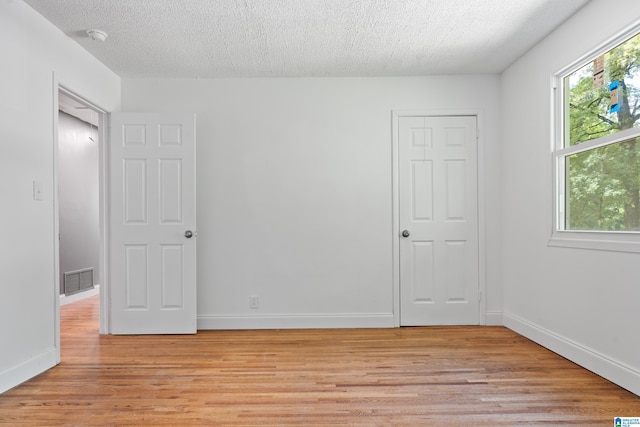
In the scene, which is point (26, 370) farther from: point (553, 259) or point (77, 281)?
point (553, 259)

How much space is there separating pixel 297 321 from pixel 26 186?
248cm

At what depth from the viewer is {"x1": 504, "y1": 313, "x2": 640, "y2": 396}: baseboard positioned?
2.35 m

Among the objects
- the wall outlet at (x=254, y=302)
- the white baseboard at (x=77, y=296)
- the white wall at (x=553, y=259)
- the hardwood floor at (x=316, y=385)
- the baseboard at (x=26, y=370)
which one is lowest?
the white baseboard at (x=77, y=296)

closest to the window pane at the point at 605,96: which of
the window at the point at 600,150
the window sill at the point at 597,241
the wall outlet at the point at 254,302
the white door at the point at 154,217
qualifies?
the window at the point at 600,150

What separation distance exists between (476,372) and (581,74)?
7.48 feet

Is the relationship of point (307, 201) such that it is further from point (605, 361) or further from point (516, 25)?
point (605, 361)

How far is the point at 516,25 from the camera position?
295cm

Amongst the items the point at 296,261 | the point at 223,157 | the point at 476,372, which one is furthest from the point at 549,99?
the point at 223,157

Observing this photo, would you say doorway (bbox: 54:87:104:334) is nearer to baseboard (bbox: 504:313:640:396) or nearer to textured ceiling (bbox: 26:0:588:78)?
textured ceiling (bbox: 26:0:588:78)

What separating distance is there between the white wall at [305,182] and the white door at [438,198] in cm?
16

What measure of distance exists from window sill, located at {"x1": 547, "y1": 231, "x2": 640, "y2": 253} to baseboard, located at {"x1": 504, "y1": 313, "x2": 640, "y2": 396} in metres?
0.70

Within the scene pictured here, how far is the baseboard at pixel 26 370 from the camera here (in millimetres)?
2402

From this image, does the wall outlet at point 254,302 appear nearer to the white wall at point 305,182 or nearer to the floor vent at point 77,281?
the white wall at point 305,182

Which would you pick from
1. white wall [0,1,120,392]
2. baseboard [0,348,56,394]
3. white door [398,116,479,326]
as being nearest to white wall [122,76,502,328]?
white door [398,116,479,326]
